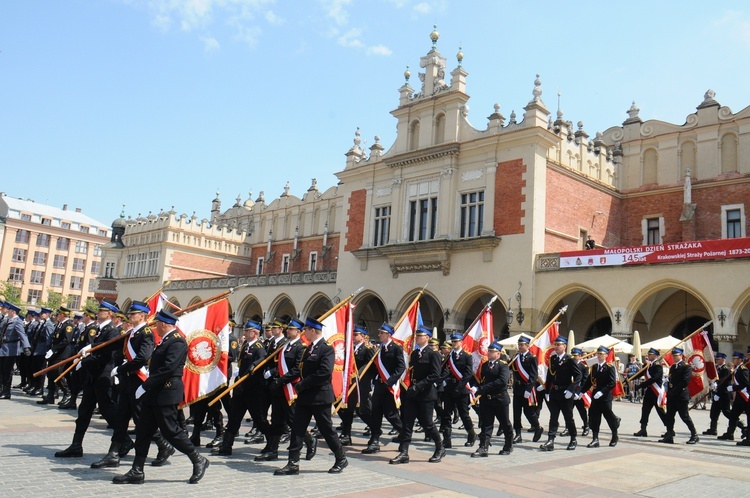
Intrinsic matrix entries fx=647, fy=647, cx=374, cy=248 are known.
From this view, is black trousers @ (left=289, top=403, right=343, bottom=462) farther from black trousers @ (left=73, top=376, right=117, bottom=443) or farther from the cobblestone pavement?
black trousers @ (left=73, top=376, right=117, bottom=443)

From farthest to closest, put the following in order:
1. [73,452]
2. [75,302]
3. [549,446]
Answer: [75,302] < [549,446] < [73,452]

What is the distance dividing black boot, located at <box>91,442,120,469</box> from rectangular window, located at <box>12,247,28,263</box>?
73879mm

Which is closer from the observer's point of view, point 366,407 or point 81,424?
point 81,424

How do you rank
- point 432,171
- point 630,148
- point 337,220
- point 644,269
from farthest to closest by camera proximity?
point 337,220 < point 630,148 < point 432,171 < point 644,269

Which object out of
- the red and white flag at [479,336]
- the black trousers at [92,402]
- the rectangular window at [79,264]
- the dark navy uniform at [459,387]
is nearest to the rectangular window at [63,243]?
the rectangular window at [79,264]

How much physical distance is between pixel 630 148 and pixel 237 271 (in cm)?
2931

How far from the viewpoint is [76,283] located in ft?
253

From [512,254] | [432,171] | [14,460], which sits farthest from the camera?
[432,171]

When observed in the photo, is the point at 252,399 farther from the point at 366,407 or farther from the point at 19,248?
the point at 19,248

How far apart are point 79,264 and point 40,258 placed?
4.79 metres

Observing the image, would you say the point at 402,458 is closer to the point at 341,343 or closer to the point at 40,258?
the point at 341,343

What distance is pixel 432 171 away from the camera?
28.8 meters

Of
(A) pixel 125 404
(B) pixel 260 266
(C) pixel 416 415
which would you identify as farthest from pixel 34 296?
(C) pixel 416 415

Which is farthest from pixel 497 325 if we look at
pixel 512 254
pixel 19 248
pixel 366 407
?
pixel 19 248
